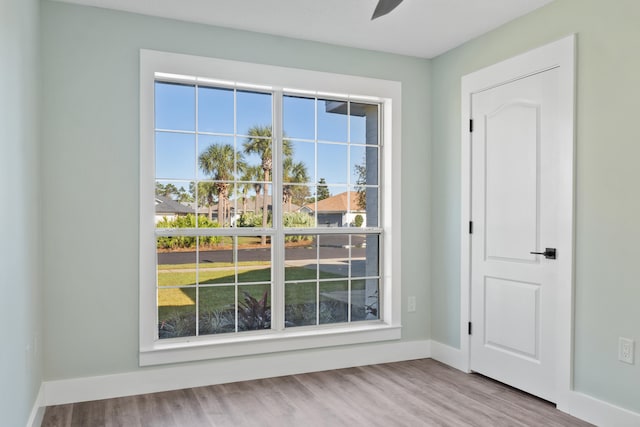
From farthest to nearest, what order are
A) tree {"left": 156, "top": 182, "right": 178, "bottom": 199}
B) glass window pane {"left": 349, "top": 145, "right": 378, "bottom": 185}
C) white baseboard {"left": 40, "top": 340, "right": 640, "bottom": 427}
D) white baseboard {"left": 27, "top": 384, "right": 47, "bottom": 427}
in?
glass window pane {"left": 349, "top": 145, "right": 378, "bottom": 185} < tree {"left": 156, "top": 182, "right": 178, "bottom": 199} < white baseboard {"left": 40, "top": 340, "right": 640, "bottom": 427} < white baseboard {"left": 27, "top": 384, "right": 47, "bottom": 427}

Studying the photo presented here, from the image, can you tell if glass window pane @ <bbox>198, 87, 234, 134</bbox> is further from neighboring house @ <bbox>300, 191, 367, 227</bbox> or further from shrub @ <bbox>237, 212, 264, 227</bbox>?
neighboring house @ <bbox>300, 191, 367, 227</bbox>

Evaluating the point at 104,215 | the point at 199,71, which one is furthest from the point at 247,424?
the point at 199,71

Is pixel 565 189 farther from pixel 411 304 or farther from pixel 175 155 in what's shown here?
pixel 175 155

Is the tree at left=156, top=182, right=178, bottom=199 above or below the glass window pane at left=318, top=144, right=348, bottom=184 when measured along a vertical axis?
below

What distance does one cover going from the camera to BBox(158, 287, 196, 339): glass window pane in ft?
11.6

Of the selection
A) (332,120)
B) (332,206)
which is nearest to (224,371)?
(332,206)

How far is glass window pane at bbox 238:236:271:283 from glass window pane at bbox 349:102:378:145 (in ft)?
4.00

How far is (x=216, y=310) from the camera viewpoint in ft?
12.1

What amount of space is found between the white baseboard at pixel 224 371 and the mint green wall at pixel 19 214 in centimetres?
30

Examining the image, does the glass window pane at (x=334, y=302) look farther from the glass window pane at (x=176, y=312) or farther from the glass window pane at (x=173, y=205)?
the glass window pane at (x=173, y=205)

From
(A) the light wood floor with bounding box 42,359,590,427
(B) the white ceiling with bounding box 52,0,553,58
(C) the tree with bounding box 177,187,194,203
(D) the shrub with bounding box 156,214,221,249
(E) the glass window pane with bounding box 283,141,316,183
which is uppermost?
(B) the white ceiling with bounding box 52,0,553,58

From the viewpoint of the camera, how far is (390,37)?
150 inches

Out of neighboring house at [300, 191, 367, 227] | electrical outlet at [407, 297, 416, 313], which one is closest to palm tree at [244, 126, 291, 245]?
neighboring house at [300, 191, 367, 227]

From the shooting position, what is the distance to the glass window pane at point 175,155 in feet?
11.6
